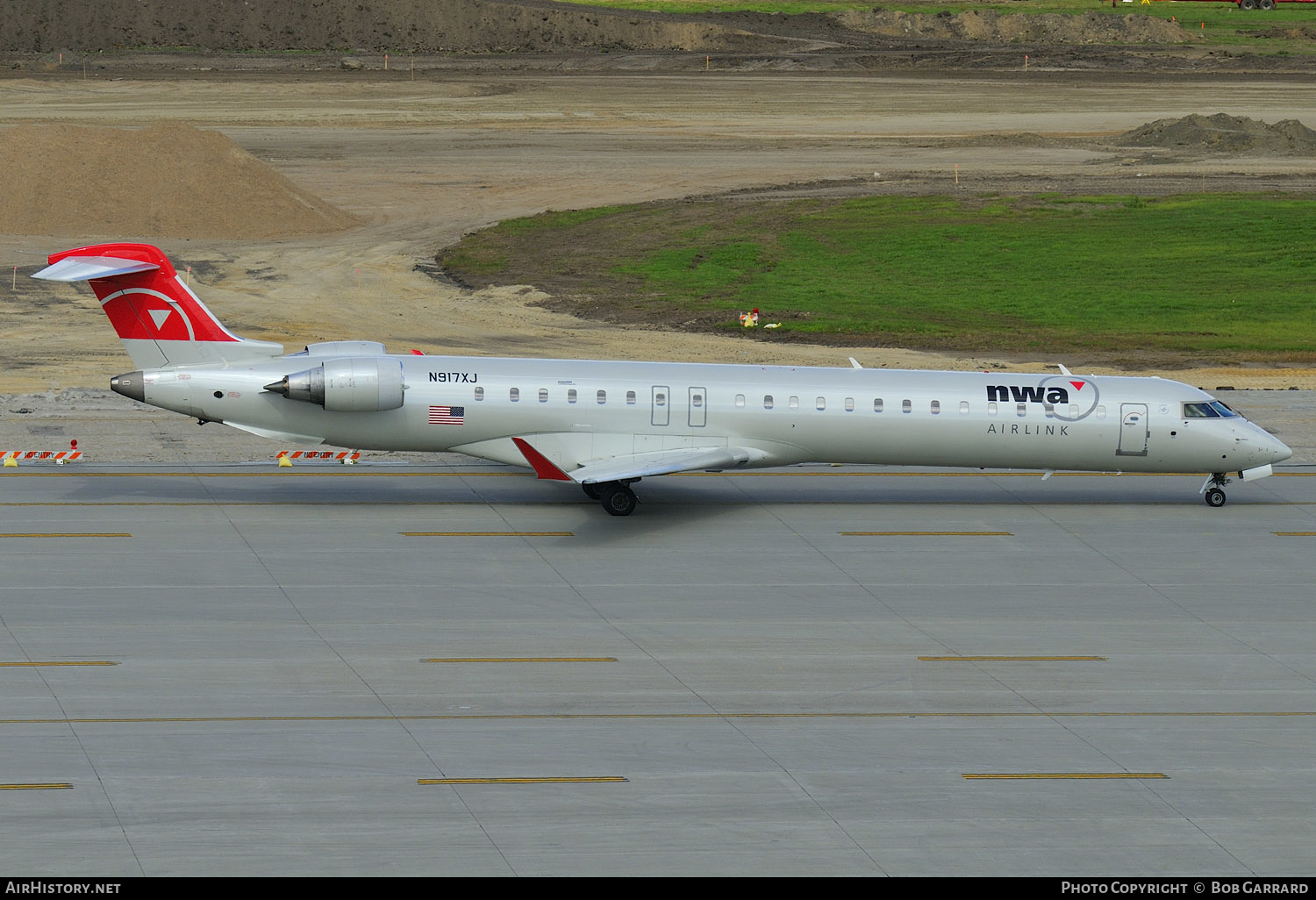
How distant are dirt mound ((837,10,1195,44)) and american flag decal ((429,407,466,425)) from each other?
318ft

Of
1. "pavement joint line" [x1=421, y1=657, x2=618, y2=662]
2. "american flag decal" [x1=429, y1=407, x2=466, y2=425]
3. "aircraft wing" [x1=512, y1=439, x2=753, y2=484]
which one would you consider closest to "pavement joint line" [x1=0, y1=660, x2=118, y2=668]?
"pavement joint line" [x1=421, y1=657, x2=618, y2=662]

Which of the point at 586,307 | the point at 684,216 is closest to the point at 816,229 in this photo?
the point at 684,216

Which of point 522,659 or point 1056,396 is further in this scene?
point 1056,396

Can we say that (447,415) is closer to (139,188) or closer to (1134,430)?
(1134,430)

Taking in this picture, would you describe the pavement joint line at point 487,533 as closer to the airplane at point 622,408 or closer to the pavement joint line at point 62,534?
the airplane at point 622,408

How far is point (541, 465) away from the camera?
30.2 metres

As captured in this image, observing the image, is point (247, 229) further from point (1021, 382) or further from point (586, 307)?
point (1021, 382)

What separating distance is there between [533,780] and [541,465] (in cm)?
1089

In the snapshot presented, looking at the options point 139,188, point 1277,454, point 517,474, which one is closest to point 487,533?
point 517,474

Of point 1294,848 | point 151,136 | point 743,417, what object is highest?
point 151,136

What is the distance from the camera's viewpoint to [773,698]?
75.4 ft

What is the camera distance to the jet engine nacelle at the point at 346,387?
30.2m

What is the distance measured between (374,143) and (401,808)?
6639 centimetres

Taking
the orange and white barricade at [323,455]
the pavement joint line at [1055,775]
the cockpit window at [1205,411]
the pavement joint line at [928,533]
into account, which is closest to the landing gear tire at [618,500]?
the pavement joint line at [928,533]
